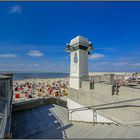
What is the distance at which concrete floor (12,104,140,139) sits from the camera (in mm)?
4223

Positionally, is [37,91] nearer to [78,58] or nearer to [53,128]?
[78,58]

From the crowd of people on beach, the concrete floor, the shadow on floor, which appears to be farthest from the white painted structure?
the crowd of people on beach

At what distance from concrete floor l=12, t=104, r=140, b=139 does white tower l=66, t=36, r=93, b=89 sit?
1824 mm

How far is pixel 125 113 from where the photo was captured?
18.1ft

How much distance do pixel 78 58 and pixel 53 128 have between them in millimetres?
3738

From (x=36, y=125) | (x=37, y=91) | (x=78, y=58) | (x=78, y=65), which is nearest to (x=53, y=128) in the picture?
(x=36, y=125)

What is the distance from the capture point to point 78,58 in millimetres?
8617

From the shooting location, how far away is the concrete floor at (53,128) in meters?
4.22

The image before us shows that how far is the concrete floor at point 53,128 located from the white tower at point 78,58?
182 cm

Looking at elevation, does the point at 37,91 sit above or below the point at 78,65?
below

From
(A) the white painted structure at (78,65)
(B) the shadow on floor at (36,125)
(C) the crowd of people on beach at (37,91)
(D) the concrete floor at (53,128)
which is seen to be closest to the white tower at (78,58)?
(A) the white painted structure at (78,65)

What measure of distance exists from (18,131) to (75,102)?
150 inches

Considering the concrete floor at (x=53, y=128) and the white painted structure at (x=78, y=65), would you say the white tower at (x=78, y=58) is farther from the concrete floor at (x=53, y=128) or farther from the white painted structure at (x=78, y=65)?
the concrete floor at (x=53, y=128)

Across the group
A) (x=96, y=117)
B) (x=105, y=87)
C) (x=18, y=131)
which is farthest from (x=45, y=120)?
(x=105, y=87)
